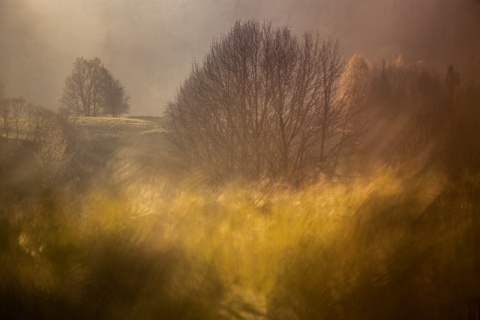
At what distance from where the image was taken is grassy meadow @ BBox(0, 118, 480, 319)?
3.11 meters

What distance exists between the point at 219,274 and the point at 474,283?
5.76 feet

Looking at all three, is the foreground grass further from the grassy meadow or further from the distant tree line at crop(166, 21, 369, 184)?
the distant tree line at crop(166, 21, 369, 184)

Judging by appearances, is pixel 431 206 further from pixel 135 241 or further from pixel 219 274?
pixel 135 241

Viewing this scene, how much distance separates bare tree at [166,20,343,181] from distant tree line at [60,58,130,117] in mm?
34117

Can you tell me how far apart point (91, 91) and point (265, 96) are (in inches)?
1515

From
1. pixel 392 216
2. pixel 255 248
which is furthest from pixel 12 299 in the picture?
pixel 392 216

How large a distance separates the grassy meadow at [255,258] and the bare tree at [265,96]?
46.5 ft

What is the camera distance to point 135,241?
3.39m

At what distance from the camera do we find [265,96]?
19.5m

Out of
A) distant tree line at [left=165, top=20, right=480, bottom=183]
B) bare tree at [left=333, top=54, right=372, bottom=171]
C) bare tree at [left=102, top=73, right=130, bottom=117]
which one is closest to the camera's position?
distant tree line at [left=165, top=20, right=480, bottom=183]

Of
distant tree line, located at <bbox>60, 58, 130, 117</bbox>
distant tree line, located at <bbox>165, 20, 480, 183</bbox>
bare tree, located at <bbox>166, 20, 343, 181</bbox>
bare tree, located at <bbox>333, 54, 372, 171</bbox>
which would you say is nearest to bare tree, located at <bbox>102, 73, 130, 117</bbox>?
distant tree line, located at <bbox>60, 58, 130, 117</bbox>

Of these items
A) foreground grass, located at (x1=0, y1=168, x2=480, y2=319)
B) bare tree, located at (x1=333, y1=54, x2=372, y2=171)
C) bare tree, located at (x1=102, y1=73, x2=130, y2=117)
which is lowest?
foreground grass, located at (x1=0, y1=168, x2=480, y2=319)

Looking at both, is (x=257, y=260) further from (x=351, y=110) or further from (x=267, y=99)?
(x=351, y=110)

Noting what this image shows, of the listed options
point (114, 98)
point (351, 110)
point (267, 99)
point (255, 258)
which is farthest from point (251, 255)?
point (114, 98)
